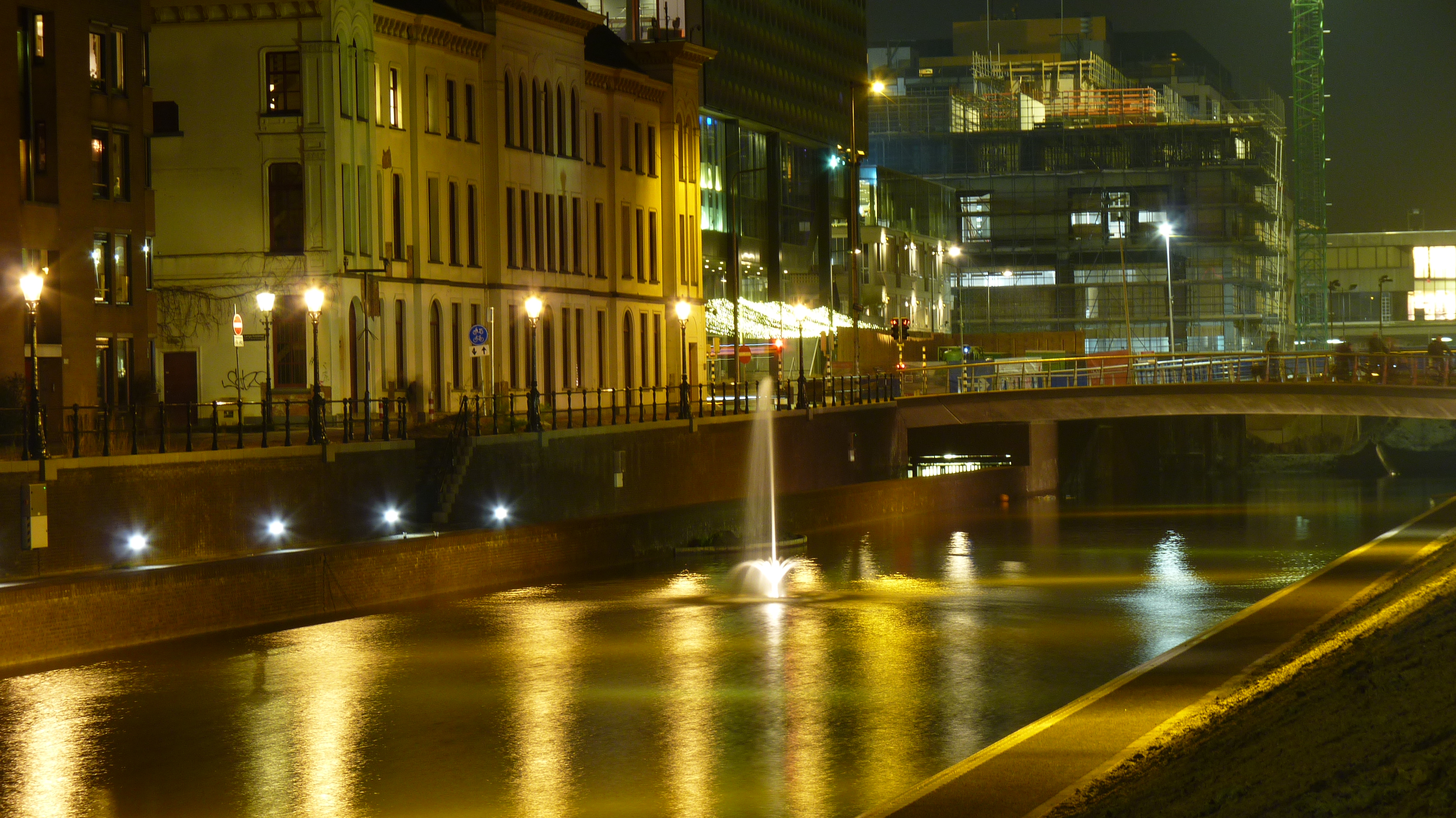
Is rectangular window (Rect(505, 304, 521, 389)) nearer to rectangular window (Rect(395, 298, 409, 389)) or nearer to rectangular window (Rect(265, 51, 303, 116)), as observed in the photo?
rectangular window (Rect(395, 298, 409, 389))

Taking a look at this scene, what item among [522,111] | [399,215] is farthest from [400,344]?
[522,111]

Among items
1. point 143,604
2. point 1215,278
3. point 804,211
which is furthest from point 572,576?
point 1215,278

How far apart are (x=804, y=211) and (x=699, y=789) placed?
81287mm

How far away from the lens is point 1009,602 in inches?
Result: 1390

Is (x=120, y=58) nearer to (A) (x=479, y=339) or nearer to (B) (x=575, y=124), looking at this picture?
(A) (x=479, y=339)

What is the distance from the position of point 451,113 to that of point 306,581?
92.1ft

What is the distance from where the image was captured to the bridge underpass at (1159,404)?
59.5 meters

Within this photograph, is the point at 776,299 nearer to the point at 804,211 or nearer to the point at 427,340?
the point at 804,211

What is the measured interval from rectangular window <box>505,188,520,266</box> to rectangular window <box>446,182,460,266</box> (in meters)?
2.30

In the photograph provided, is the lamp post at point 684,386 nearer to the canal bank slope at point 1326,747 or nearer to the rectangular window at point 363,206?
the rectangular window at point 363,206

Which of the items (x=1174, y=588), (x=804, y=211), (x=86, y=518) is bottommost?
(x=1174, y=588)

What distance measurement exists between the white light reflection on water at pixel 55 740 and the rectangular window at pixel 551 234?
36509 mm

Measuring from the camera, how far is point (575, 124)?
6291cm

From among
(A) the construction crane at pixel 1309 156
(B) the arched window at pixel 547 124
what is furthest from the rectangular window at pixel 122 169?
(A) the construction crane at pixel 1309 156
